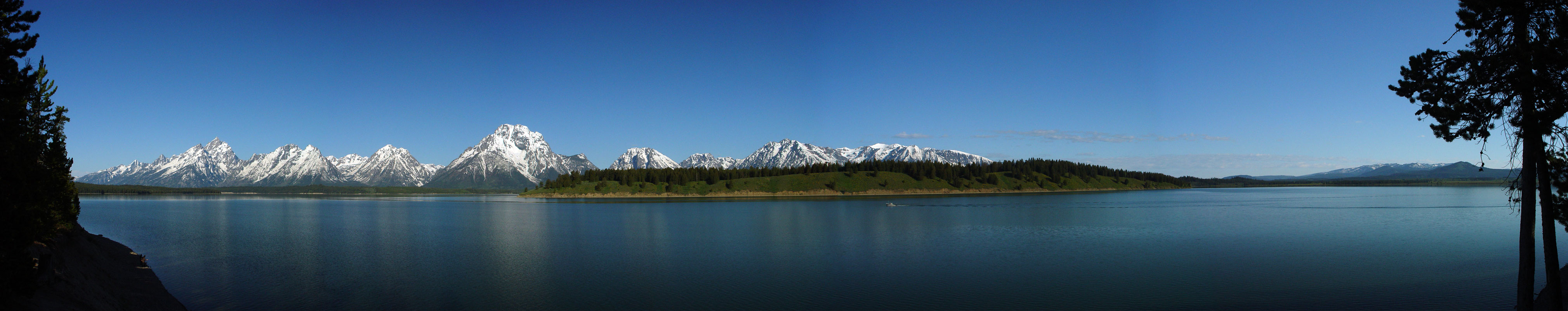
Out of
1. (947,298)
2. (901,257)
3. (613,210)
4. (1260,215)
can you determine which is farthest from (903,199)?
(947,298)

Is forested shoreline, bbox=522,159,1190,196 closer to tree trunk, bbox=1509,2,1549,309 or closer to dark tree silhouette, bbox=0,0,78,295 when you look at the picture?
dark tree silhouette, bbox=0,0,78,295

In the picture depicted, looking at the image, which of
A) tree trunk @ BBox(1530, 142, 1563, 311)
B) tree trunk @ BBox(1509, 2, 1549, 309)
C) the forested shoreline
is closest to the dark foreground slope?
tree trunk @ BBox(1509, 2, 1549, 309)

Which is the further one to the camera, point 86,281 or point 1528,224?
point 86,281

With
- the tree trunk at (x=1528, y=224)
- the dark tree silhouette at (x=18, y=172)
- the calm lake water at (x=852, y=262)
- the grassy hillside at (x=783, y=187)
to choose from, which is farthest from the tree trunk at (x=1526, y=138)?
the grassy hillside at (x=783, y=187)

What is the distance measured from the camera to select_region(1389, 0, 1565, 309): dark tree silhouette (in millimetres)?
13555

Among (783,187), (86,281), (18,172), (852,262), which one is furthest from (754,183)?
(18,172)

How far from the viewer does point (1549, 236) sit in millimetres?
14367

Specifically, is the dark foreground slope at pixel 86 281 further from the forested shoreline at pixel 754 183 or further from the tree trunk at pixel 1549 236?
the forested shoreline at pixel 754 183

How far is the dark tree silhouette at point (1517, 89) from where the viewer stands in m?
13.6

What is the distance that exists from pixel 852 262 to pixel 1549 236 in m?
20.5

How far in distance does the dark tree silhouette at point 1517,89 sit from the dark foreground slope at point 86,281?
98.4ft

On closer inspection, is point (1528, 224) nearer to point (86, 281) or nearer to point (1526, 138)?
point (1526, 138)

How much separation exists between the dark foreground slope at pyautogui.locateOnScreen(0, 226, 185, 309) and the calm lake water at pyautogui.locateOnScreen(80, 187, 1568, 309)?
100 cm

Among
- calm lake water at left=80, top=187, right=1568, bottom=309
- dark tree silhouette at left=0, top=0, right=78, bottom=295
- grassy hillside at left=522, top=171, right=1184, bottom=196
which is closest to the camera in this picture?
dark tree silhouette at left=0, top=0, right=78, bottom=295
